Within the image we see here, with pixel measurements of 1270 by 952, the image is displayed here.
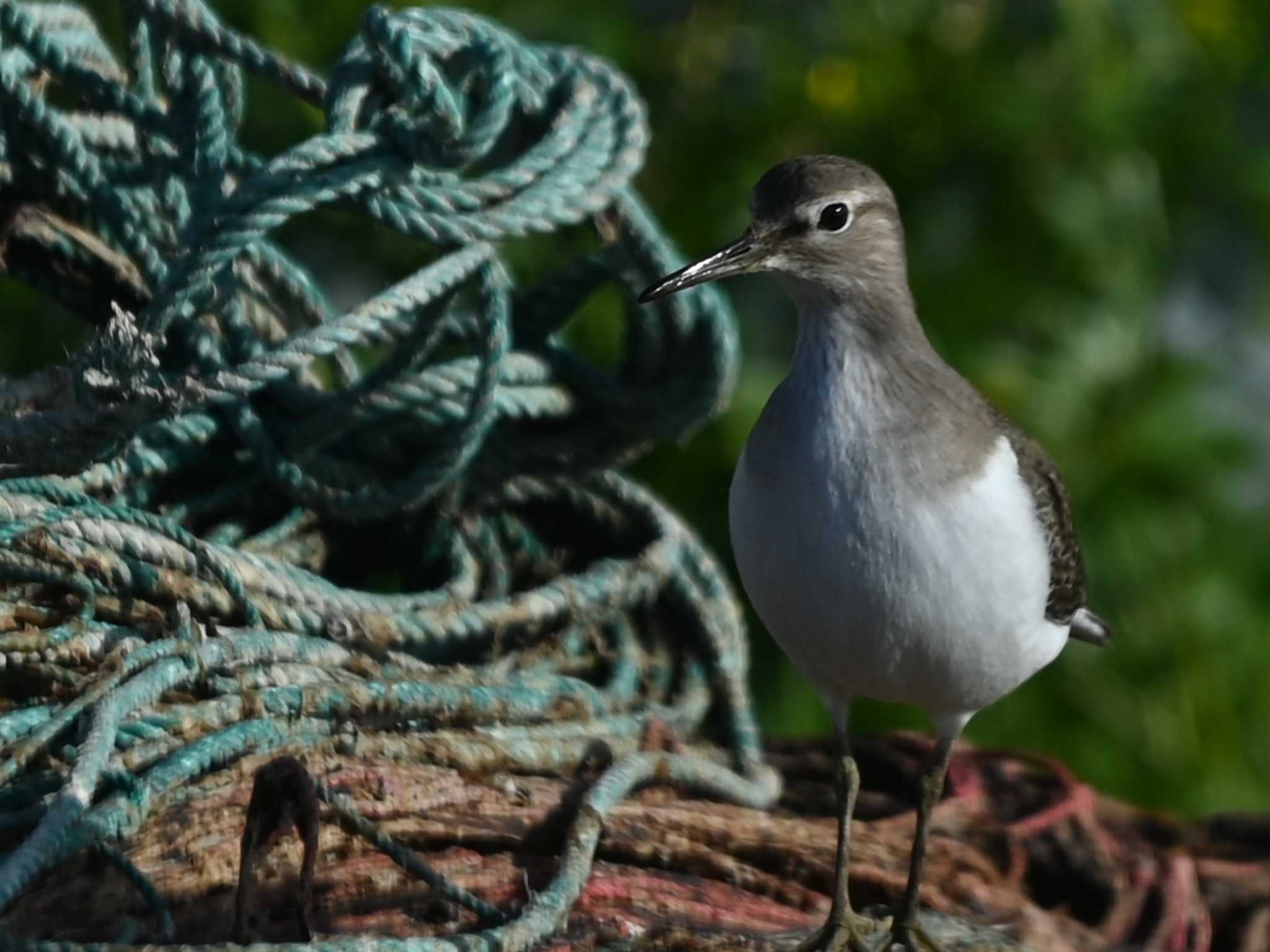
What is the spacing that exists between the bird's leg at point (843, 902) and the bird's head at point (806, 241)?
2.32ft

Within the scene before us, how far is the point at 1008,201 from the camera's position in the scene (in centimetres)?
527

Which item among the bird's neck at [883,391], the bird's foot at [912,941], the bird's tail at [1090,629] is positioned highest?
the bird's neck at [883,391]

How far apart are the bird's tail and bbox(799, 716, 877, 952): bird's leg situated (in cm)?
56

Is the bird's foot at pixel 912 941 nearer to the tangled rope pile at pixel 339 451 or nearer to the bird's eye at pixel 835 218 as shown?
the tangled rope pile at pixel 339 451

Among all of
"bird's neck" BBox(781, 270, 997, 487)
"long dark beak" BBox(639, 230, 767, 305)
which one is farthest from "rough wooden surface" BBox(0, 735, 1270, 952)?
"long dark beak" BBox(639, 230, 767, 305)

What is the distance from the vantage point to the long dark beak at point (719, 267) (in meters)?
2.85

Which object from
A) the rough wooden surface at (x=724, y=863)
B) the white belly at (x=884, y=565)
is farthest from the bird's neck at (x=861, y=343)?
the rough wooden surface at (x=724, y=863)

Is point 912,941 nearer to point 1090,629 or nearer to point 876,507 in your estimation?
point 876,507

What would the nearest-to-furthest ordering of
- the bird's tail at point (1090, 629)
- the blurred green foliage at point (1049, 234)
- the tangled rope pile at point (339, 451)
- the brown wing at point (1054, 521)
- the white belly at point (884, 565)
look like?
the tangled rope pile at point (339, 451) → the white belly at point (884, 565) → the brown wing at point (1054, 521) → the bird's tail at point (1090, 629) → the blurred green foliage at point (1049, 234)

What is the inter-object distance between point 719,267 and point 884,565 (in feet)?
1.94

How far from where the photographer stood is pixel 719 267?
2.86m

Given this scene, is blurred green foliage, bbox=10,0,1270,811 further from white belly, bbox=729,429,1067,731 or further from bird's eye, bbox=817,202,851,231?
white belly, bbox=729,429,1067,731

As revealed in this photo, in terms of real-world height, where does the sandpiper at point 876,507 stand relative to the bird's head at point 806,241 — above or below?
below

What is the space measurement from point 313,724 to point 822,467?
78 cm
